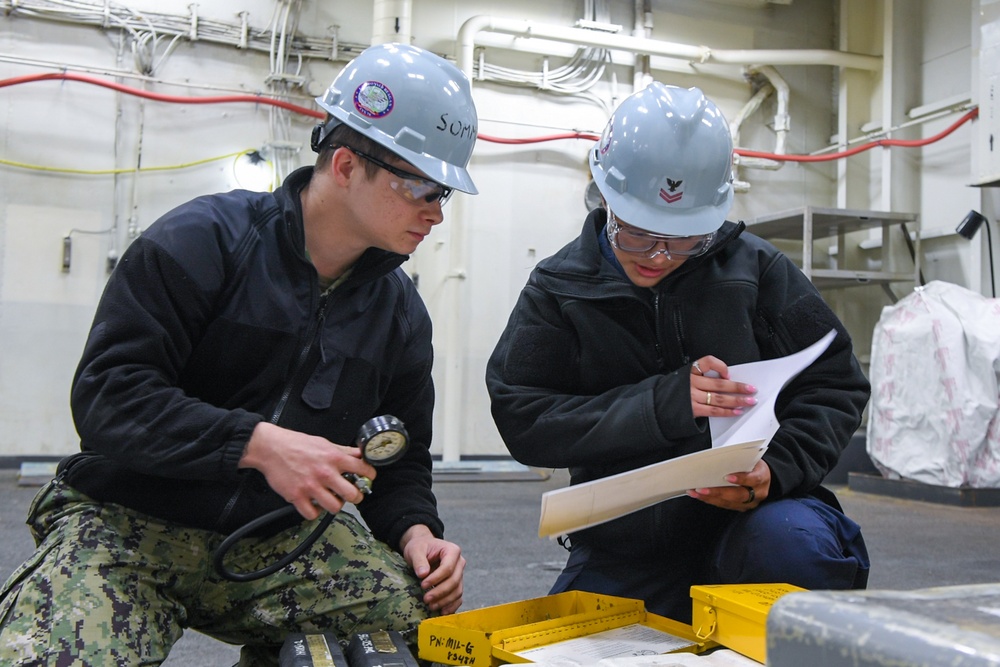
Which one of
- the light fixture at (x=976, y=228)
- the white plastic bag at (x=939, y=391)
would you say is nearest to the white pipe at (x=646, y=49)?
the light fixture at (x=976, y=228)

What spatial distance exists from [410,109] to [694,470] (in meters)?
0.71

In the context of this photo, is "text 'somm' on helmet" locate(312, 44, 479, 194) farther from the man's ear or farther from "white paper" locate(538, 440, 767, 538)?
"white paper" locate(538, 440, 767, 538)

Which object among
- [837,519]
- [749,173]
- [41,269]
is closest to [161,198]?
[41,269]

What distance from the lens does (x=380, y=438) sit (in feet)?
3.80

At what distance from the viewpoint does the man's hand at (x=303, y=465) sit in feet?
3.76

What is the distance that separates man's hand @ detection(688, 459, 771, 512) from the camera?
1367mm

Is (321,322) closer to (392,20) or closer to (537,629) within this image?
(537,629)

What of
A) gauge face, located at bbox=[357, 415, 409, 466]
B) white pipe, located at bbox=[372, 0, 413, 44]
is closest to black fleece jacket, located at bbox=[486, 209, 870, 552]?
gauge face, located at bbox=[357, 415, 409, 466]

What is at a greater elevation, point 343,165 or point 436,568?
point 343,165

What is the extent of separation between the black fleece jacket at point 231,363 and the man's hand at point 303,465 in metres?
0.03

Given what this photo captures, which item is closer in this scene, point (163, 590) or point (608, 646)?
point (608, 646)

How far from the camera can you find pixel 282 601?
135cm

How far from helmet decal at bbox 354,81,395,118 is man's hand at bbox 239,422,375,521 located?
1.76ft

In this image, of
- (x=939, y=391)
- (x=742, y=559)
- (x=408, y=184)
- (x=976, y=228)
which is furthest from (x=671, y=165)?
(x=976, y=228)
